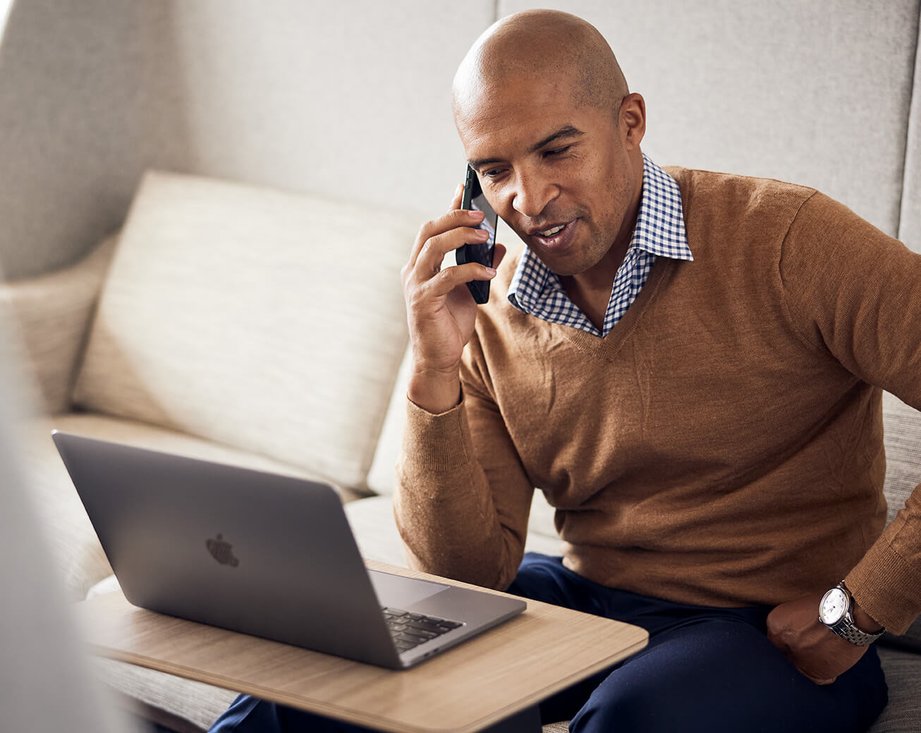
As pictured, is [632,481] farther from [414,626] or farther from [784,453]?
[414,626]

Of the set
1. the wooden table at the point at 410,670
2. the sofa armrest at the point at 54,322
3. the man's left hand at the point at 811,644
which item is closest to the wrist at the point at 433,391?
the wooden table at the point at 410,670

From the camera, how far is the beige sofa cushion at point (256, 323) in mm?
2312

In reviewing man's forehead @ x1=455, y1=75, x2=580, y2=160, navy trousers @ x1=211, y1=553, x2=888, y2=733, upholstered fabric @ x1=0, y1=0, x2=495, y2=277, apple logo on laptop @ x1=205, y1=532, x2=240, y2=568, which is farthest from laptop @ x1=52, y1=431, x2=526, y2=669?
upholstered fabric @ x1=0, y1=0, x2=495, y2=277

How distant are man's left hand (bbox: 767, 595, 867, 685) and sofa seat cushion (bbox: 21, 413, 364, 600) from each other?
2.48ft

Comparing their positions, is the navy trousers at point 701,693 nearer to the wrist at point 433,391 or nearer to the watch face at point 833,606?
the watch face at point 833,606

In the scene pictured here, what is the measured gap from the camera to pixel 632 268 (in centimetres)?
143

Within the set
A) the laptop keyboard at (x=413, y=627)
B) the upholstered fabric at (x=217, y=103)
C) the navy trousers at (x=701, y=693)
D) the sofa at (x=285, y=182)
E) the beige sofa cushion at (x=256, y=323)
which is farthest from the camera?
the upholstered fabric at (x=217, y=103)

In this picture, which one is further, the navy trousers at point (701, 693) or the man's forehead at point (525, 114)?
the man's forehead at point (525, 114)

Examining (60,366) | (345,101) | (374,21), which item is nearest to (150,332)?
(60,366)

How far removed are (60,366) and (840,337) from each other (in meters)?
1.89

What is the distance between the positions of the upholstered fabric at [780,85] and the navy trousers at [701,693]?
29.5 inches

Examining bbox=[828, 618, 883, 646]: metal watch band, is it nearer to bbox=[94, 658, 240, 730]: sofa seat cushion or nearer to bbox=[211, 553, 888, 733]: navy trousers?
bbox=[211, 553, 888, 733]: navy trousers

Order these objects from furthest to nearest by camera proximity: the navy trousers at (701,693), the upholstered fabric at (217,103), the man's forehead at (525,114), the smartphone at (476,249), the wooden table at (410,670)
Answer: the upholstered fabric at (217,103), the smartphone at (476,249), the man's forehead at (525,114), the navy trousers at (701,693), the wooden table at (410,670)

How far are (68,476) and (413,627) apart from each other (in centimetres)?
125
